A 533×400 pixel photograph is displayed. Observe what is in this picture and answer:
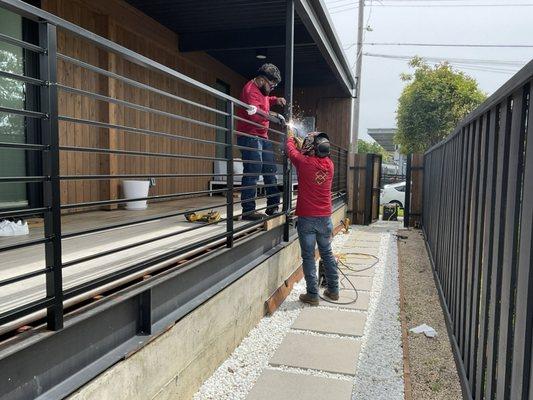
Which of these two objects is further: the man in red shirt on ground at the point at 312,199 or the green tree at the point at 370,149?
the green tree at the point at 370,149

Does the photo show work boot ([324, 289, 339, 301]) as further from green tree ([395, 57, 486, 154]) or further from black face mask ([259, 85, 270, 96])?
green tree ([395, 57, 486, 154])

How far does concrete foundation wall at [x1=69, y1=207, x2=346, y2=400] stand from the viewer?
1.92 m

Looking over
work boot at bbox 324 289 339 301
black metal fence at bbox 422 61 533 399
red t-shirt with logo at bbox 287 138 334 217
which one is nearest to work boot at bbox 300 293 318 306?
work boot at bbox 324 289 339 301

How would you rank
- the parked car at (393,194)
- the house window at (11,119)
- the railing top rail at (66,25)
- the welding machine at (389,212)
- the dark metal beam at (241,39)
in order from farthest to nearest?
1. the parked car at (393,194)
2. the welding machine at (389,212)
3. the dark metal beam at (241,39)
4. the house window at (11,119)
5. the railing top rail at (66,25)

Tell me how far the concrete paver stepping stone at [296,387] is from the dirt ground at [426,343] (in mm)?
435

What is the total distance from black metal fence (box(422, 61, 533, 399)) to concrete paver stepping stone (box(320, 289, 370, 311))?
1.19m

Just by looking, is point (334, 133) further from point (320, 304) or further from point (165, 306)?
point (165, 306)

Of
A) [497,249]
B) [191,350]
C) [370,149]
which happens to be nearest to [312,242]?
[191,350]

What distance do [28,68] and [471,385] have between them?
462cm

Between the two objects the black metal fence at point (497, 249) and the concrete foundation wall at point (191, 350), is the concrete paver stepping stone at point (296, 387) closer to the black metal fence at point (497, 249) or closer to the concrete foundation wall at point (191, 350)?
the concrete foundation wall at point (191, 350)

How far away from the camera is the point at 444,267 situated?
4.37m

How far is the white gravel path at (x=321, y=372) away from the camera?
110 inches

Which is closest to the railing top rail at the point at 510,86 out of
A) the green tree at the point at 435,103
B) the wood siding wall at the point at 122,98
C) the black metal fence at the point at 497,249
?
the black metal fence at the point at 497,249

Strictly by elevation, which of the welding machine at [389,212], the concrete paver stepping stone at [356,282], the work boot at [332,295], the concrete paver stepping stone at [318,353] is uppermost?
the welding machine at [389,212]
